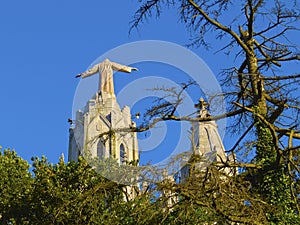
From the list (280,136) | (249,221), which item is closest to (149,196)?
(249,221)

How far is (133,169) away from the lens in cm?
863

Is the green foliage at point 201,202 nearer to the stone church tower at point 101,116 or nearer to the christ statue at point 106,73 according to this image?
the stone church tower at point 101,116

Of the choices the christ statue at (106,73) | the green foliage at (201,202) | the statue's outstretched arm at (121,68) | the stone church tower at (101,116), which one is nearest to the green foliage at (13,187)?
the green foliage at (201,202)

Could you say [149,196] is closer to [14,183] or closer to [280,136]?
[280,136]

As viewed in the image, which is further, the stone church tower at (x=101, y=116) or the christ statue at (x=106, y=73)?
the christ statue at (x=106, y=73)

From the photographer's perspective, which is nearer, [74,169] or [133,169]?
[133,169]

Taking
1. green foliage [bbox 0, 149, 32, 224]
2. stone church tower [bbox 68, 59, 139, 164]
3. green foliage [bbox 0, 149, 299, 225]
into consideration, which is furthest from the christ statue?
green foliage [bbox 0, 149, 299, 225]

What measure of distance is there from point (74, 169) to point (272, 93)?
837cm

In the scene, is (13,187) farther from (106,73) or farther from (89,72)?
(106,73)

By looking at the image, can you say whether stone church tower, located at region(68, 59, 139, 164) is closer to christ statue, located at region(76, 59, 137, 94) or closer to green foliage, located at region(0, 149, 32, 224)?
christ statue, located at region(76, 59, 137, 94)

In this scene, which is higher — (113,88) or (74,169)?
(113,88)

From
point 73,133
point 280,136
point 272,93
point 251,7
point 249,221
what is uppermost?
point 73,133

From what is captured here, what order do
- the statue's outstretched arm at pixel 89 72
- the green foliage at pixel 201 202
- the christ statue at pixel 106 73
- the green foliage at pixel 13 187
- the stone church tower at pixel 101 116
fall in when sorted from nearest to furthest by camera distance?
the green foliage at pixel 201 202, the green foliage at pixel 13 187, the statue's outstretched arm at pixel 89 72, the stone church tower at pixel 101 116, the christ statue at pixel 106 73

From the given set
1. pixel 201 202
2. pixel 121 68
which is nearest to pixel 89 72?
pixel 121 68
